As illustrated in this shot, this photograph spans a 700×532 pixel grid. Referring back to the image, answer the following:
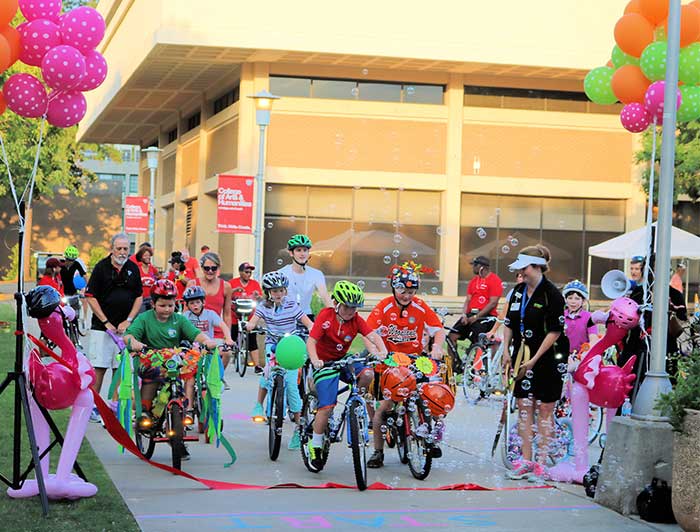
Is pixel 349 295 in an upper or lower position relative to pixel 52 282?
upper

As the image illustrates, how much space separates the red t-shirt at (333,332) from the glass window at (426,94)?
98.4 feet

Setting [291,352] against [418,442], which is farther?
[291,352]

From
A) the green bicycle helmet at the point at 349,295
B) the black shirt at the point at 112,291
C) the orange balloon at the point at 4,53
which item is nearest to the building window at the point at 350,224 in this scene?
the black shirt at the point at 112,291

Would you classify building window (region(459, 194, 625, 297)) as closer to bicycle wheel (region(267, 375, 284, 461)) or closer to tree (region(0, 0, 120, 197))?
tree (region(0, 0, 120, 197))

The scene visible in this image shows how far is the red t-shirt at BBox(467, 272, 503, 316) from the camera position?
Result: 15.4 metres

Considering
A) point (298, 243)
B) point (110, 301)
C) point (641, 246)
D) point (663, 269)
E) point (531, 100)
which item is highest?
point (531, 100)

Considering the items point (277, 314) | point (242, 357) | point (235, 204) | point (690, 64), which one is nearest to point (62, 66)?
point (277, 314)

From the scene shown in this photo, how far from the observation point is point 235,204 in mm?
23781

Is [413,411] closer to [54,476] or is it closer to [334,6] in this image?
[54,476]

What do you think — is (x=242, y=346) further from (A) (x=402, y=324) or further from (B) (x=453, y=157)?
(B) (x=453, y=157)

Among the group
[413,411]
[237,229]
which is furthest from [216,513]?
[237,229]

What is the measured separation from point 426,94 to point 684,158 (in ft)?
28.1

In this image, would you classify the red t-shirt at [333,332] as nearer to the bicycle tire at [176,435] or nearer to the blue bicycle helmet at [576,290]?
the bicycle tire at [176,435]

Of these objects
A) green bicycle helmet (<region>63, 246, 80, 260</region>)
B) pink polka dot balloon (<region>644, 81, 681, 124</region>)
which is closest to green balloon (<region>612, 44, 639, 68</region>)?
pink polka dot balloon (<region>644, 81, 681, 124</region>)
